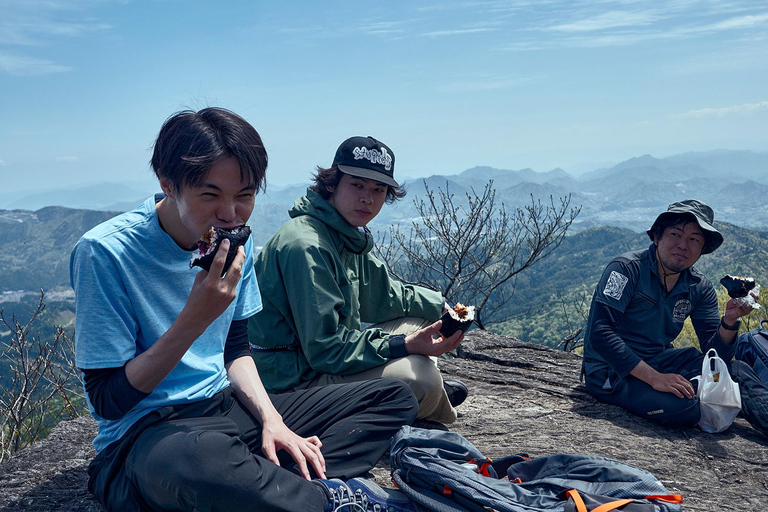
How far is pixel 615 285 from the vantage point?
5.23 metres

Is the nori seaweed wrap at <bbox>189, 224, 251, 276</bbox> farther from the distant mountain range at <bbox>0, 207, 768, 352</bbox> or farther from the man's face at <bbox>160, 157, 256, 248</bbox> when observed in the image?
A: the distant mountain range at <bbox>0, 207, 768, 352</bbox>

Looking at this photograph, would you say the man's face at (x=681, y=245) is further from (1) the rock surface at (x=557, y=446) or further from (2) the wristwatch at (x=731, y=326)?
(1) the rock surface at (x=557, y=446)

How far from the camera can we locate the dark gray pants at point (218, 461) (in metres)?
2.60

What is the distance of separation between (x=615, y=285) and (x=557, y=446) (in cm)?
160

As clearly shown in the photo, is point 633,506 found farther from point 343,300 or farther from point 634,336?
point 634,336

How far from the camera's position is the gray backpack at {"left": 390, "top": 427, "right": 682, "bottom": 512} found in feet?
9.71

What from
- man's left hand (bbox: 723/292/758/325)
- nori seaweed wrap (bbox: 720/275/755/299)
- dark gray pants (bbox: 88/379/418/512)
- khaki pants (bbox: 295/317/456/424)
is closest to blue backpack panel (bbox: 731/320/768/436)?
man's left hand (bbox: 723/292/758/325)

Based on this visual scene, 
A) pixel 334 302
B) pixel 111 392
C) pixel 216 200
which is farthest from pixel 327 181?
pixel 111 392

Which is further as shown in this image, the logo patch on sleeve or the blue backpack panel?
the logo patch on sleeve

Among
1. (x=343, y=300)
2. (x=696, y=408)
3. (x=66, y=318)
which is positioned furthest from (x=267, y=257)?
(x=66, y=318)

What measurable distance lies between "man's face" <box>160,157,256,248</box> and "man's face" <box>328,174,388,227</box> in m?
1.67

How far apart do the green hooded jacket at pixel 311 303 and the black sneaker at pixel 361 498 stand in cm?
117

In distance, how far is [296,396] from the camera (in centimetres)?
361

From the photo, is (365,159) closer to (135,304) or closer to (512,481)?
(135,304)
